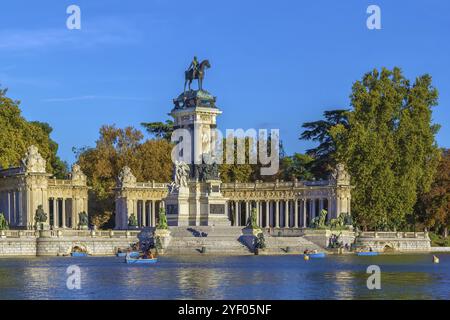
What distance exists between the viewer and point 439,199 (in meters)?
108

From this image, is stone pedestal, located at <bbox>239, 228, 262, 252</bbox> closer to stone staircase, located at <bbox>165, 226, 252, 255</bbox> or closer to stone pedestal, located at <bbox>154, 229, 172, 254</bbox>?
stone staircase, located at <bbox>165, 226, 252, 255</bbox>

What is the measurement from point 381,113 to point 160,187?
23861 millimetres

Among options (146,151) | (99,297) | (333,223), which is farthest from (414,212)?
(99,297)

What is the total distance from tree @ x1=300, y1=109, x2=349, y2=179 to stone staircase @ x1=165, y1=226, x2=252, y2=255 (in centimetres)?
3043

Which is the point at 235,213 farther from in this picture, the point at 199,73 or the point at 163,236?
the point at 163,236

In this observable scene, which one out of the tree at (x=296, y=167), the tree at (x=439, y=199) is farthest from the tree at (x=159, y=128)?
the tree at (x=439, y=199)

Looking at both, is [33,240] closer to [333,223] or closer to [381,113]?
[333,223]

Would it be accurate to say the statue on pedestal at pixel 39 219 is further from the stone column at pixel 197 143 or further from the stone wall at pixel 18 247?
the stone column at pixel 197 143

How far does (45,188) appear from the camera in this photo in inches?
3883

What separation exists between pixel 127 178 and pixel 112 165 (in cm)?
1083

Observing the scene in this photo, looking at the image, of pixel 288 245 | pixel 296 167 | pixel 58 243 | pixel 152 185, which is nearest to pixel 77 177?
pixel 152 185

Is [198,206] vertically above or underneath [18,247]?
above

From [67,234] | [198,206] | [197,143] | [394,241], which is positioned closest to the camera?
[67,234]

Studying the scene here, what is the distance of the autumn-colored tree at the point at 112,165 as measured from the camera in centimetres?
11556
